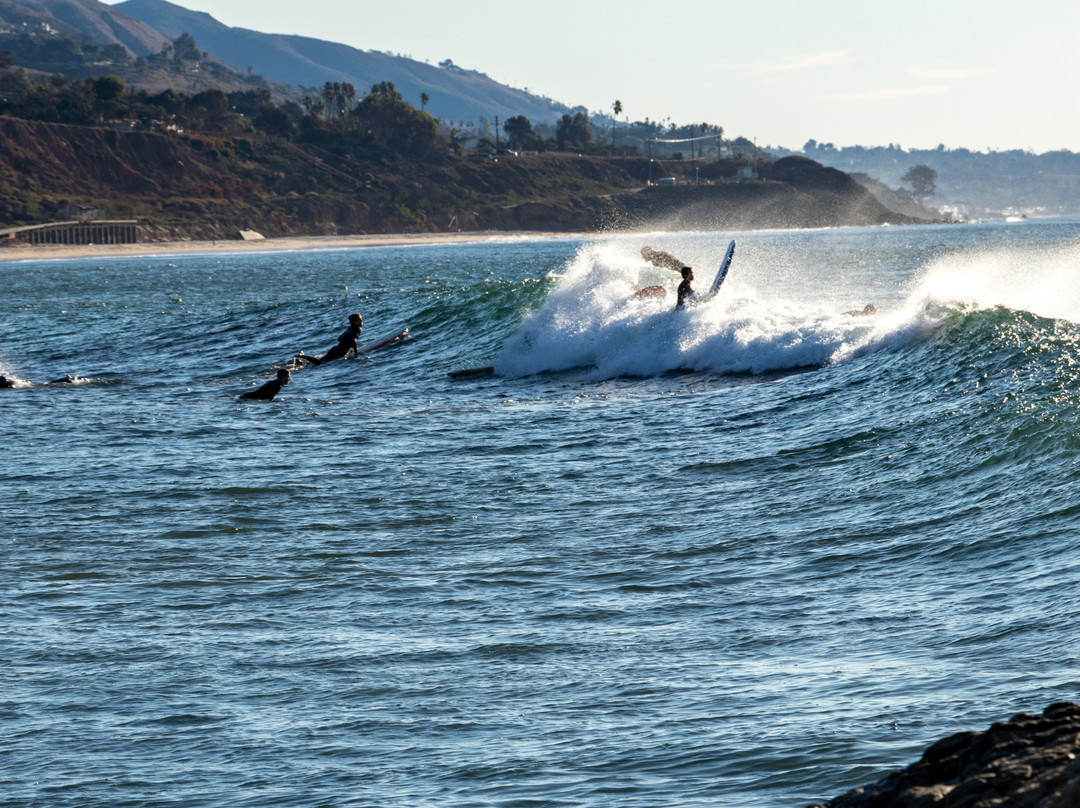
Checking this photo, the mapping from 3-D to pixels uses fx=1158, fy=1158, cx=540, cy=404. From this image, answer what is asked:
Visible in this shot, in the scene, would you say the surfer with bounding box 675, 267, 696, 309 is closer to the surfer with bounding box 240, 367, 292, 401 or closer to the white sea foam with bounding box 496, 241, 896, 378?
the white sea foam with bounding box 496, 241, 896, 378

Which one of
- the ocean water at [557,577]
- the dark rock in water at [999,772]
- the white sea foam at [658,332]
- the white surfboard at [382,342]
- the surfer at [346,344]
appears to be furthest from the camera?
the white surfboard at [382,342]

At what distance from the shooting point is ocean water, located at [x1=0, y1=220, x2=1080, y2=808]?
18.8 feet

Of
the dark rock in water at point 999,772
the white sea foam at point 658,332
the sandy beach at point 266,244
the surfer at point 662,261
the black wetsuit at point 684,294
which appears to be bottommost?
the dark rock in water at point 999,772

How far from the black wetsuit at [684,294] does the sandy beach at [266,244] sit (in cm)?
10335

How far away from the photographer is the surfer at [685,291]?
2419cm

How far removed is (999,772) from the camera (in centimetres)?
354

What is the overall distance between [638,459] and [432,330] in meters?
18.1

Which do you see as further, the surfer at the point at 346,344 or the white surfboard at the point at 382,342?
the white surfboard at the point at 382,342

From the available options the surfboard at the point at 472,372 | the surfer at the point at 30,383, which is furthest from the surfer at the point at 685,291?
the surfer at the point at 30,383

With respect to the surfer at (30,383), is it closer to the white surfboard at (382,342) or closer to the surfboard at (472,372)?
the white surfboard at (382,342)

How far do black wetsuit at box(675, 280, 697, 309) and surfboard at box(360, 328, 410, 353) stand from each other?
8149 millimetres

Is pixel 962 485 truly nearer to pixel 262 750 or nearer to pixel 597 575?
pixel 597 575

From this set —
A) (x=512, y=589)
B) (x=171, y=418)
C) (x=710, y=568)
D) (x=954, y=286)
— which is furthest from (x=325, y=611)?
(x=954, y=286)

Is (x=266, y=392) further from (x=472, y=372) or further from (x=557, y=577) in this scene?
(x=557, y=577)
